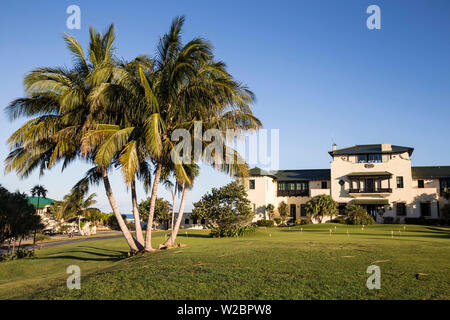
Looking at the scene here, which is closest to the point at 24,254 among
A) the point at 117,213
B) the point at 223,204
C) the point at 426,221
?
the point at 117,213

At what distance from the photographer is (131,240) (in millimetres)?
15328

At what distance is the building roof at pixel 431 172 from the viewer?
4234cm

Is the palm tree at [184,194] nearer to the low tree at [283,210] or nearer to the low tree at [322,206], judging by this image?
the low tree at [322,206]

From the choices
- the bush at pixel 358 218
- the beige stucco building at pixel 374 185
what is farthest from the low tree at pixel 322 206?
the bush at pixel 358 218

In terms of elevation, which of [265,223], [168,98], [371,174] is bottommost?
[265,223]

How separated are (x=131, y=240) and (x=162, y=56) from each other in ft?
26.0

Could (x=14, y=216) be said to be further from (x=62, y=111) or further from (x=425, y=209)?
(x=425, y=209)

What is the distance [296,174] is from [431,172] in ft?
54.2

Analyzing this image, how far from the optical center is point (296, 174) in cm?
4981

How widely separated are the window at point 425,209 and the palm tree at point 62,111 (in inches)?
1462

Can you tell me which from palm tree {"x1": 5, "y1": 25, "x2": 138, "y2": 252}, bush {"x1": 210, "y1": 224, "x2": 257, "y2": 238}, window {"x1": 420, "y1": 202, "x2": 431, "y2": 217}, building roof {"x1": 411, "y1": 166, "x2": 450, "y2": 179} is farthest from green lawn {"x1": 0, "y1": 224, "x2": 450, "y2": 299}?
building roof {"x1": 411, "y1": 166, "x2": 450, "y2": 179}
